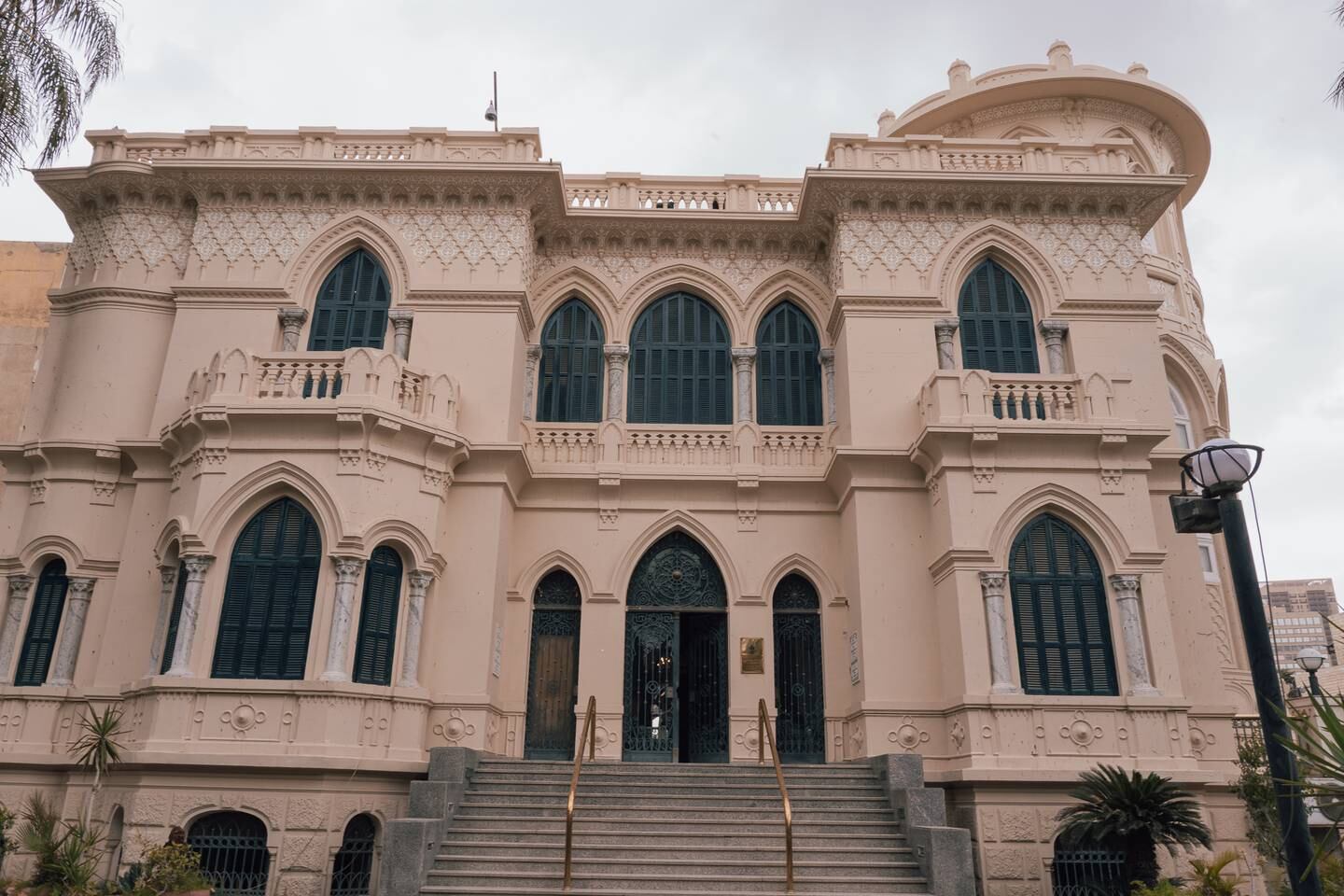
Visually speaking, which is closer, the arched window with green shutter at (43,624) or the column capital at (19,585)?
the arched window with green shutter at (43,624)

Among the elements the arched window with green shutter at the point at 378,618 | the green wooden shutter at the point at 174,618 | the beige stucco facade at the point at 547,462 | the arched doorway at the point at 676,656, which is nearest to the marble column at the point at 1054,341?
the beige stucco facade at the point at 547,462

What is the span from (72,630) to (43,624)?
2.02 ft

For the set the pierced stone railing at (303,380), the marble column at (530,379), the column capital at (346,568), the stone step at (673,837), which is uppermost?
the marble column at (530,379)

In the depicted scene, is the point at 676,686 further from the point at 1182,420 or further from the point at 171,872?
the point at 1182,420

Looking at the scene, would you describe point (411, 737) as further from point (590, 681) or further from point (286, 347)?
point (286, 347)

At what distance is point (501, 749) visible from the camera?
47.0 feet

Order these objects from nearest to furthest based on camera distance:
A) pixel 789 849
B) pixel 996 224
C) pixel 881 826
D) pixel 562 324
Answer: pixel 789 849 → pixel 881 826 → pixel 996 224 → pixel 562 324

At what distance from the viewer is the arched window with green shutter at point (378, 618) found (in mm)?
12906

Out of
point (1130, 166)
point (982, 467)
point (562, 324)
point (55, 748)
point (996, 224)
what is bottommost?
point (55, 748)

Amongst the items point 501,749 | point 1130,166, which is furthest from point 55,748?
point 1130,166

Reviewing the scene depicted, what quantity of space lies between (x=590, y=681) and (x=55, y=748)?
766 centimetres

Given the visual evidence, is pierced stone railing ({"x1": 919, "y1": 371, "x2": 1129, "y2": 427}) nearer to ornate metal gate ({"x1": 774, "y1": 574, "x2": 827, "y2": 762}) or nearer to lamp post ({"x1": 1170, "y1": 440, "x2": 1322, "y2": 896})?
ornate metal gate ({"x1": 774, "y1": 574, "x2": 827, "y2": 762})

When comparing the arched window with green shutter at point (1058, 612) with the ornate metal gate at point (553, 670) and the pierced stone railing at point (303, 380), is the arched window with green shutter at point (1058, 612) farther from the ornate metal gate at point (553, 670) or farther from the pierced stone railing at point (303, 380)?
the pierced stone railing at point (303, 380)

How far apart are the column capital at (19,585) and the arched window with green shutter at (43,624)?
0.14 m
